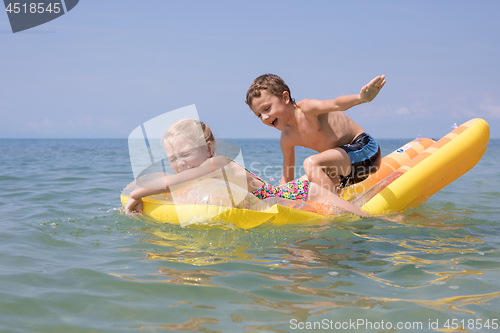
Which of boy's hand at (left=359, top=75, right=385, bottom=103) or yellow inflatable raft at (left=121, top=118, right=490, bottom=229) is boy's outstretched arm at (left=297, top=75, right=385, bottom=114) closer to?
boy's hand at (left=359, top=75, right=385, bottom=103)

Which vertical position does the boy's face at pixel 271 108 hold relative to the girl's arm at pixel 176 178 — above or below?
above

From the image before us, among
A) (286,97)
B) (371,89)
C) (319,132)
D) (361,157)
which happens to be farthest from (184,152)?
(361,157)

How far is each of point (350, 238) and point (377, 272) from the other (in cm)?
65

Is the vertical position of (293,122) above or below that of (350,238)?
above

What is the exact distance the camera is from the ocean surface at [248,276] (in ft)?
5.17

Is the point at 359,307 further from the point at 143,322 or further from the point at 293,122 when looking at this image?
the point at 293,122

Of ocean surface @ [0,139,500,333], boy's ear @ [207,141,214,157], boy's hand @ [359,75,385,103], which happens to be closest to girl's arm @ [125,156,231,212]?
boy's ear @ [207,141,214,157]

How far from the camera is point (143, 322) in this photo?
1.56m

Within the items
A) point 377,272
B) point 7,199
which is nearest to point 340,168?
point 377,272

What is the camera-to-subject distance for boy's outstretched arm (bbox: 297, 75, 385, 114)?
295cm

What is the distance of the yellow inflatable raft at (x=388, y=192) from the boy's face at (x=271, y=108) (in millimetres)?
874

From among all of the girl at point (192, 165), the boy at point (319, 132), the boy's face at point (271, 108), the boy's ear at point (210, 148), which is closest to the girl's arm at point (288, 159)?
the boy at point (319, 132)

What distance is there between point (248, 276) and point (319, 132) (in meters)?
1.93

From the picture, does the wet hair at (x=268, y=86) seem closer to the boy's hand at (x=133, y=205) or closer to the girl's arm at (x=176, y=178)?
the girl's arm at (x=176, y=178)
